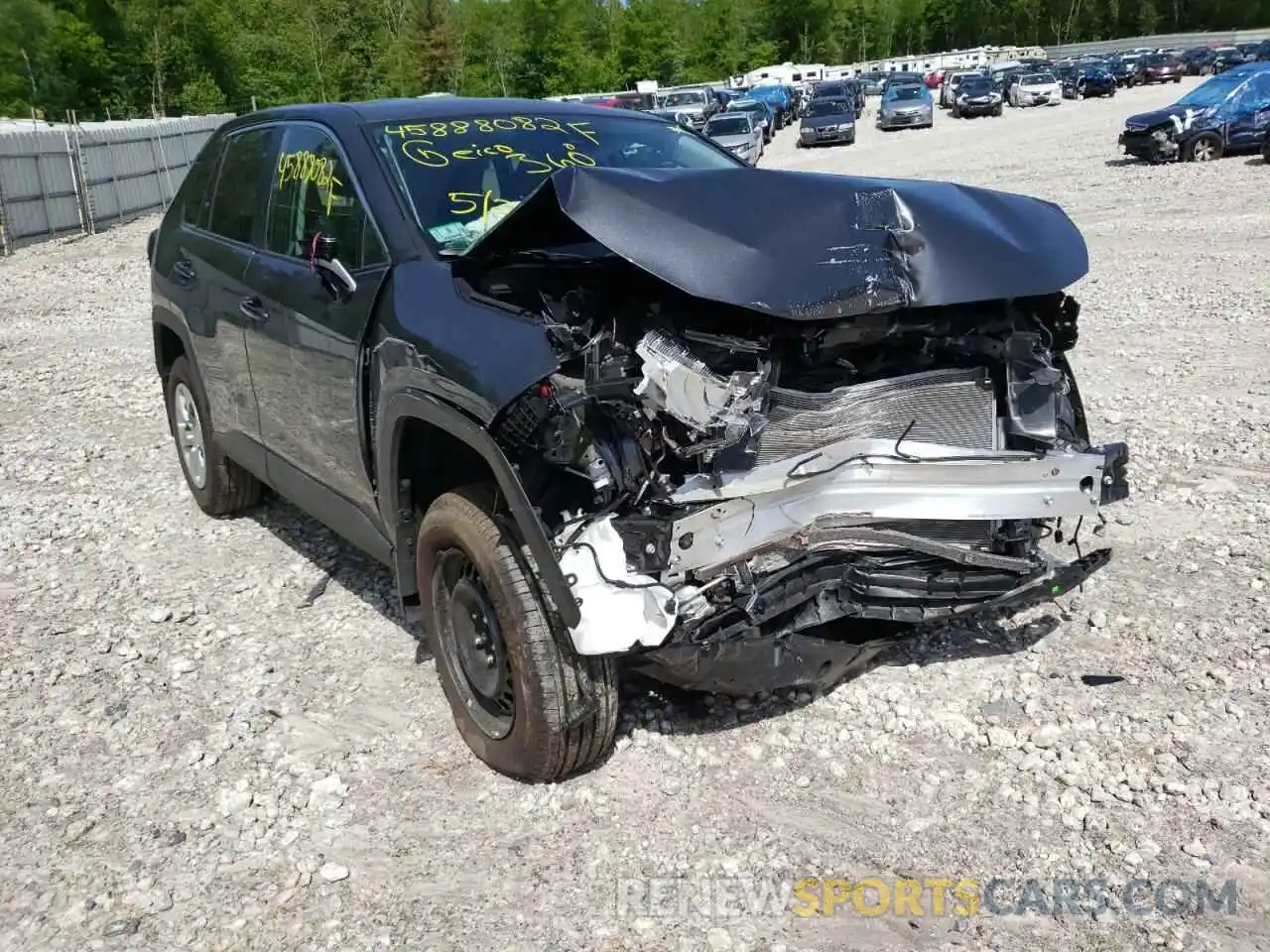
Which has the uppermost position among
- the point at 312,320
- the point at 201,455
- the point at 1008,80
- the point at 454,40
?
the point at 454,40

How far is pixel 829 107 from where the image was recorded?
1396 inches

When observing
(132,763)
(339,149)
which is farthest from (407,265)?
(132,763)

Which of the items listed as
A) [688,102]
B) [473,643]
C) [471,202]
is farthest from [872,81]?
[473,643]

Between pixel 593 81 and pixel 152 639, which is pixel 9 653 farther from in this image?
pixel 593 81

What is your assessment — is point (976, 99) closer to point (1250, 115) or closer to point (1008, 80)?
point (1008, 80)

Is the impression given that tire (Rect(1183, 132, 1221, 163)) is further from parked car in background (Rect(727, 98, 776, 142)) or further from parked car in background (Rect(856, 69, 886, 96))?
parked car in background (Rect(856, 69, 886, 96))

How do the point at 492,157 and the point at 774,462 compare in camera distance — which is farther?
the point at 492,157

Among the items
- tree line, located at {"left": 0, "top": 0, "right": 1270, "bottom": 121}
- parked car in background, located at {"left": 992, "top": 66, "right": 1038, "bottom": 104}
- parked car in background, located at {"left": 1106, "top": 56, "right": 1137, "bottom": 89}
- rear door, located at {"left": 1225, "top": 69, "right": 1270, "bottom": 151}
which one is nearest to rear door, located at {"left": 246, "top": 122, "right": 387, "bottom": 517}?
rear door, located at {"left": 1225, "top": 69, "right": 1270, "bottom": 151}

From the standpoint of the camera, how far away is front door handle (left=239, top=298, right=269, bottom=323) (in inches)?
177

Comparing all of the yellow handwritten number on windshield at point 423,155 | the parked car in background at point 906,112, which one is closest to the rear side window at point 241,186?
the yellow handwritten number on windshield at point 423,155

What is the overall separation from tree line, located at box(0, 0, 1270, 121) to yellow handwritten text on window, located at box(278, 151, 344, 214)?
58837 mm

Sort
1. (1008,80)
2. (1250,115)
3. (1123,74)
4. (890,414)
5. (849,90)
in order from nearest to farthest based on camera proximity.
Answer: (890,414), (1250,115), (1008,80), (849,90), (1123,74)

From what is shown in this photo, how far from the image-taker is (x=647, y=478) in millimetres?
3150

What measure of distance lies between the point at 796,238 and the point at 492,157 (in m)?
1.56
